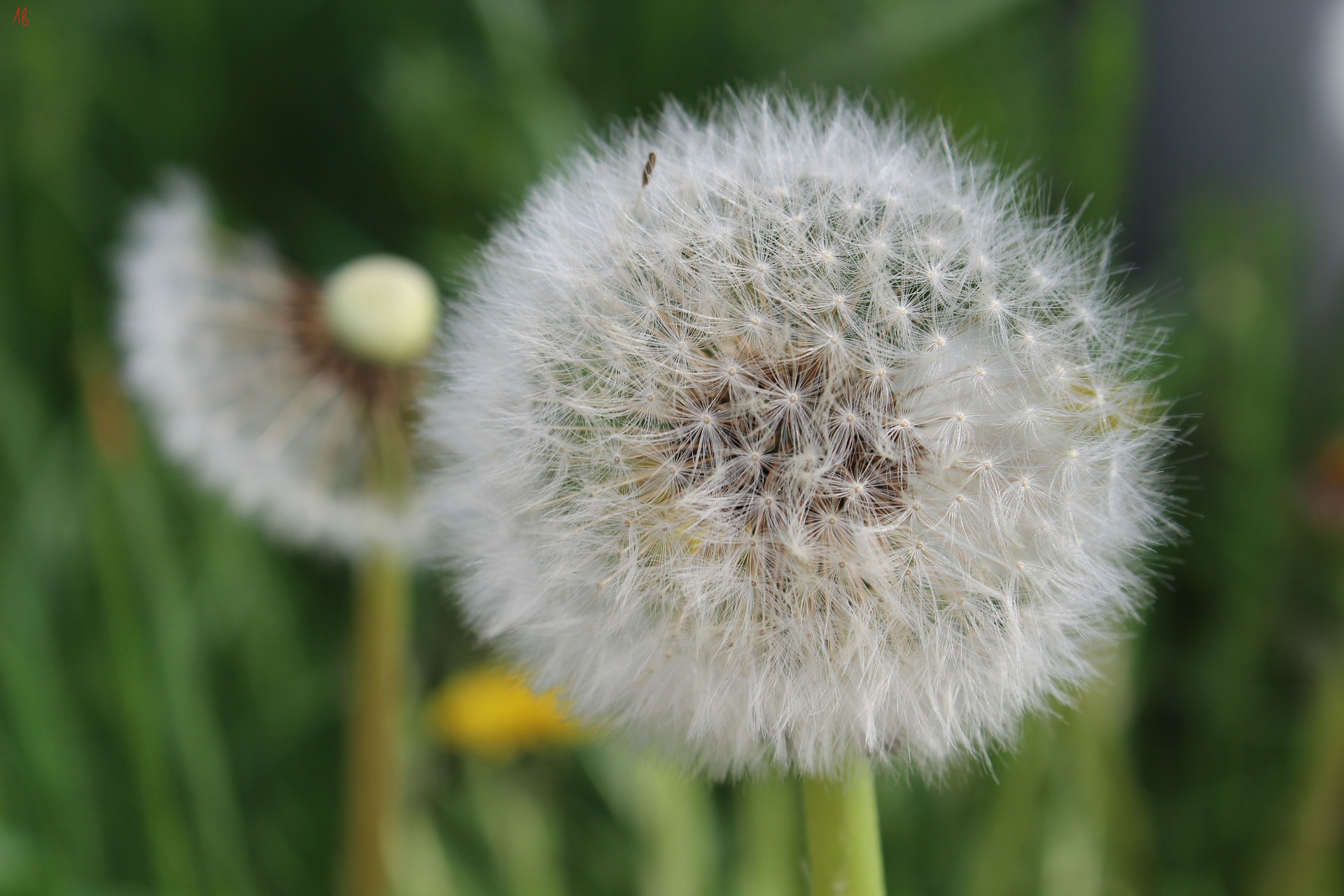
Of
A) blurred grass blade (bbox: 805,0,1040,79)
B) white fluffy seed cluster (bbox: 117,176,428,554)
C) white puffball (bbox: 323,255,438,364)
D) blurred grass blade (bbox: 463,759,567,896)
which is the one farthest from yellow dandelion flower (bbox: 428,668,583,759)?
blurred grass blade (bbox: 805,0,1040,79)

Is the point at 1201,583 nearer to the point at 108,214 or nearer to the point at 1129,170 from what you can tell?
the point at 1129,170

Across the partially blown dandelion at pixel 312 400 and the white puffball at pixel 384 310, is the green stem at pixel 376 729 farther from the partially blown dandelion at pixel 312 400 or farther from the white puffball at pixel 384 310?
the white puffball at pixel 384 310

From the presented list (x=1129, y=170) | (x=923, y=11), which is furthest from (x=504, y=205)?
(x=1129, y=170)

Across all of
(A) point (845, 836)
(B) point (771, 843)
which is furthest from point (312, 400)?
(A) point (845, 836)

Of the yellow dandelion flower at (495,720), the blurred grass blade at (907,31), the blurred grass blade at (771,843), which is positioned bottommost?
the blurred grass blade at (771,843)

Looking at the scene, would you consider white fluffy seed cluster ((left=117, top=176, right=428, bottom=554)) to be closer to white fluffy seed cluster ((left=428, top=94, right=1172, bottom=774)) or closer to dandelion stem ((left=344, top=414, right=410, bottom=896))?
dandelion stem ((left=344, top=414, right=410, bottom=896))

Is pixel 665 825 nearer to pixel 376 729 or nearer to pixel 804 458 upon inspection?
pixel 376 729

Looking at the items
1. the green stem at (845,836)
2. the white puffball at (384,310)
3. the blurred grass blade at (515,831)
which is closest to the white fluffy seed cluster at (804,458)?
the green stem at (845,836)
